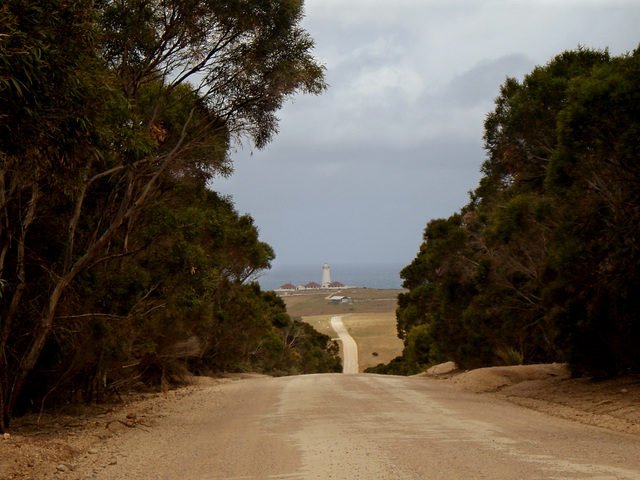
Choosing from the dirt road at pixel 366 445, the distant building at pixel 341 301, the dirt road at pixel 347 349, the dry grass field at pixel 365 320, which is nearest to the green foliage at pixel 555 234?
the dirt road at pixel 366 445

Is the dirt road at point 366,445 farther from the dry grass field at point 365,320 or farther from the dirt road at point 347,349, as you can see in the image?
the dirt road at point 347,349

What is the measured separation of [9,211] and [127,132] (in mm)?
2650

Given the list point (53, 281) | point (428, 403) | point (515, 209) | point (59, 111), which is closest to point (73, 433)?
point (53, 281)

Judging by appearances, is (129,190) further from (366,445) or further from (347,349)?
(347,349)

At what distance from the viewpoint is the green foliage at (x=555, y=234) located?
44.5ft

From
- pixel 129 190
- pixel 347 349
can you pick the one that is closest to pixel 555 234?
pixel 129 190

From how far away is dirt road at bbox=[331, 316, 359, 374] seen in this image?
67.7 m

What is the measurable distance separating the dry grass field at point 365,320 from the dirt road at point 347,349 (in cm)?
75

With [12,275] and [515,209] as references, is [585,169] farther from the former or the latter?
[12,275]

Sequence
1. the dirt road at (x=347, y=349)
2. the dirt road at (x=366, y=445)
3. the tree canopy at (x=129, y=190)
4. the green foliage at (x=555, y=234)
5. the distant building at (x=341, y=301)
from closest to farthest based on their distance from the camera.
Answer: the dirt road at (x=366, y=445) → the tree canopy at (x=129, y=190) → the green foliage at (x=555, y=234) → the dirt road at (x=347, y=349) → the distant building at (x=341, y=301)

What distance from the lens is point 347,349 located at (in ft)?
271

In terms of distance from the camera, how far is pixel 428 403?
47.2 feet

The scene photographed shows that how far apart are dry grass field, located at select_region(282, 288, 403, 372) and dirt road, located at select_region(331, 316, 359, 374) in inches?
29.5

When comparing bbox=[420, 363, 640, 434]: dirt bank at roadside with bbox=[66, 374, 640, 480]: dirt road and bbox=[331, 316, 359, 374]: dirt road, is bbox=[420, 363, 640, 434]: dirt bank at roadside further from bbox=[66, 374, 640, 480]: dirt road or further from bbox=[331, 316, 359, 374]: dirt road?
bbox=[331, 316, 359, 374]: dirt road
